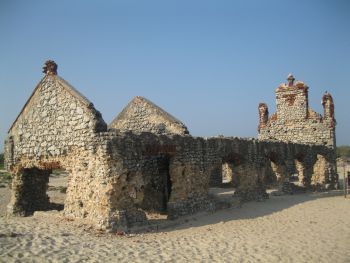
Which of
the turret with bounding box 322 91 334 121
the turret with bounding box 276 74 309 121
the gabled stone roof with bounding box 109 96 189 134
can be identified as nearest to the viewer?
the gabled stone roof with bounding box 109 96 189 134

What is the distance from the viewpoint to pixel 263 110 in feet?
93.3

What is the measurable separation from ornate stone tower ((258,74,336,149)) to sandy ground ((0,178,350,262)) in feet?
40.0

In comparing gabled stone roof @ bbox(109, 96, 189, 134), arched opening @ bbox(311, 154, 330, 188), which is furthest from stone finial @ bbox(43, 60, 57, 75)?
arched opening @ bbox(311, 154, 330, 188)

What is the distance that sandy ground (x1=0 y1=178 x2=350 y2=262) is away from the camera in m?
8.51

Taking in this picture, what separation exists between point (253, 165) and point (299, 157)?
6.37 m

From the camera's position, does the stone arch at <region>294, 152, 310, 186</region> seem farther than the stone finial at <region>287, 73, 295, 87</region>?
No

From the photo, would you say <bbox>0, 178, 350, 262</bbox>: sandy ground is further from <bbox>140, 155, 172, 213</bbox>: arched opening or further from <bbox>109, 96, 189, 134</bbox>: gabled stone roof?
<bbox>109, 96, 189, 134</bbox>: gabled stone roof

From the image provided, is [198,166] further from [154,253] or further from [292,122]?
[292,122]

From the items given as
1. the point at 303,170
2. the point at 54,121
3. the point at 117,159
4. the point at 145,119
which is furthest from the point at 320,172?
the point at 54,121

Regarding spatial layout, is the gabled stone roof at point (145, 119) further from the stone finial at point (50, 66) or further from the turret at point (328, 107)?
the turret at point (328, 107)

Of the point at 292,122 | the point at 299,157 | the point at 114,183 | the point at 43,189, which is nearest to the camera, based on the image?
the point at 114,183

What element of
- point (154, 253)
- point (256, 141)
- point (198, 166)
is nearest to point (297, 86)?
point (256, 141)

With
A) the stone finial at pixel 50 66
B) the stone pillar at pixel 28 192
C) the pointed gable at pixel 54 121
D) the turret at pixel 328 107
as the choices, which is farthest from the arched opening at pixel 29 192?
the turret at pixel 328 107

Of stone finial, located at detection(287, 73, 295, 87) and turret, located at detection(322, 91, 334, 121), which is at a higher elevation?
stone finial, located at detection(287, 73, 295, 87)
